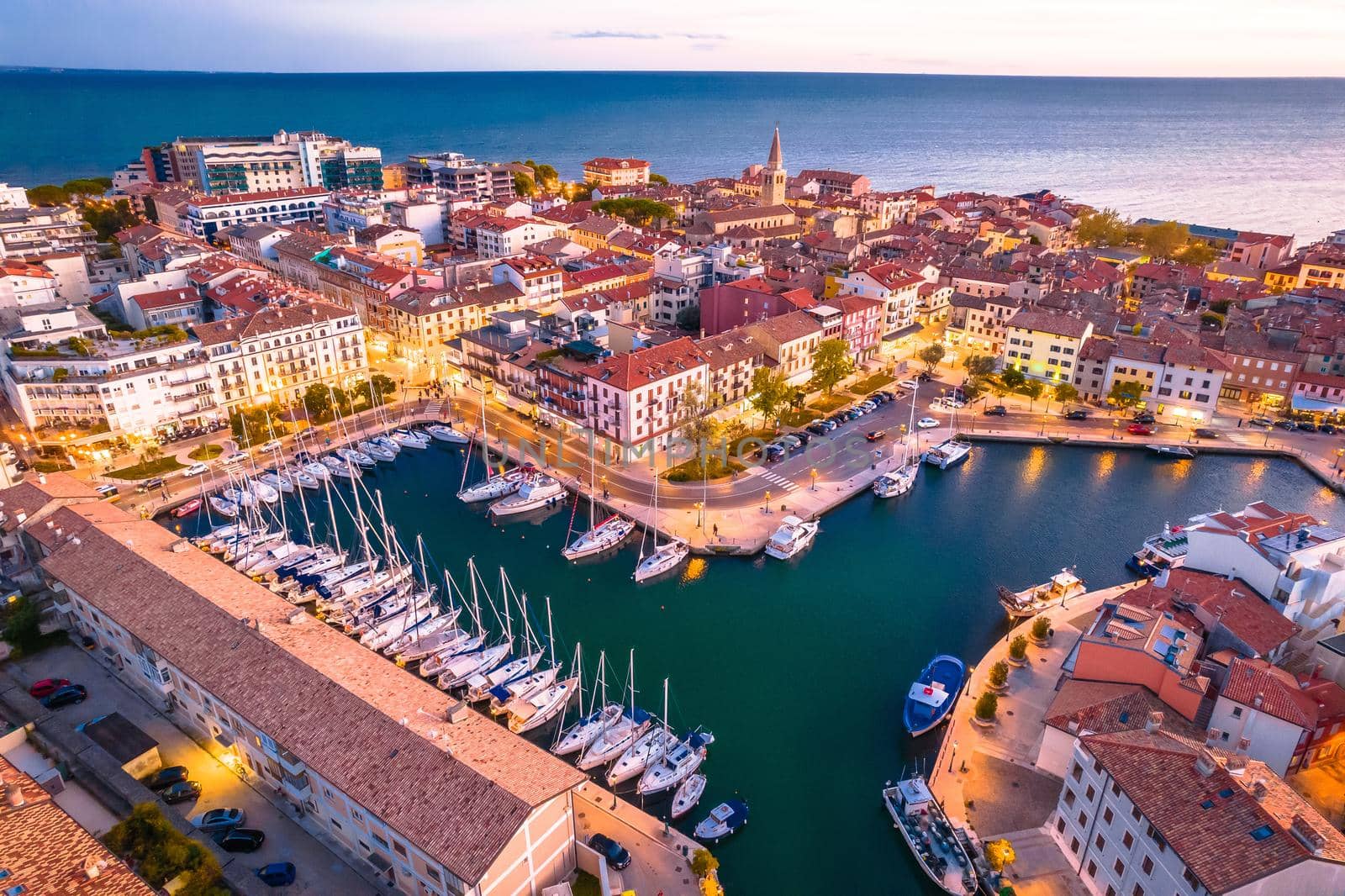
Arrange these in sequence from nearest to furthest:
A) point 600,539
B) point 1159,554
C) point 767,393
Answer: point 1159,554 < point 600,539 < point 767,393

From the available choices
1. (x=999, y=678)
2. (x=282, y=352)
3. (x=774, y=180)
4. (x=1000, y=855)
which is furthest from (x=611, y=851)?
(x=774, y=180)

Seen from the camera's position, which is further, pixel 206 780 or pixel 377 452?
pixel 377 452

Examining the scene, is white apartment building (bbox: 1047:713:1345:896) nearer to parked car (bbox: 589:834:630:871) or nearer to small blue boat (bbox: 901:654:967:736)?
small blue boat (bbox: 901:654:967:736)

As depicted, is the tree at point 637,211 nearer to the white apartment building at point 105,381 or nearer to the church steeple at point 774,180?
A: the church steeple at point 774,180

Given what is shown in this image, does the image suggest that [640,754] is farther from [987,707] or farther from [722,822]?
[987,707]

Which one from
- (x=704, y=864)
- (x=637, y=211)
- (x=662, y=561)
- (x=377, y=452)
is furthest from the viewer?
(x=637, y=211)

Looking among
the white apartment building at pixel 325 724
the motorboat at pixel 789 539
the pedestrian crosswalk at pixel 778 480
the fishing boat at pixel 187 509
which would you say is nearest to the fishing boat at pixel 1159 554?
the motorboat at pixel 789 539
